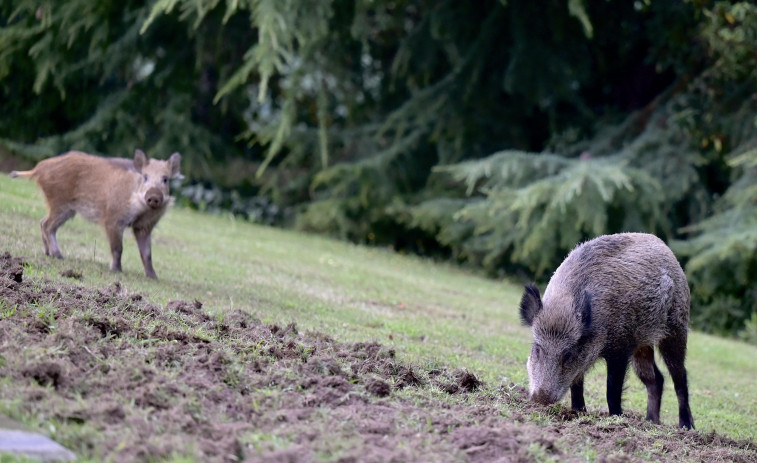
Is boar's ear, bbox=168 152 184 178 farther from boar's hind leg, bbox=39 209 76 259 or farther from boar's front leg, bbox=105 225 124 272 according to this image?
boar's hind leg, bbox=39 209 76 259

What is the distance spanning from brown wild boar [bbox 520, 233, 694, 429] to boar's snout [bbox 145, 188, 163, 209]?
358 centimetres

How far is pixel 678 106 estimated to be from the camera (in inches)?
637

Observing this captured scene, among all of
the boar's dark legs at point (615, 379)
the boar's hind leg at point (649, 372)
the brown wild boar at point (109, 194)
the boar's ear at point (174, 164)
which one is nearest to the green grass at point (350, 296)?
the brown wild boar at point (109, 194)

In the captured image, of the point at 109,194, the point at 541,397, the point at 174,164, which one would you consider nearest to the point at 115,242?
the point at 109,194

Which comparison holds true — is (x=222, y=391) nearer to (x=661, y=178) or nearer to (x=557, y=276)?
(x=557, y=276)

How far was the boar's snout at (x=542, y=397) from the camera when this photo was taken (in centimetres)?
625

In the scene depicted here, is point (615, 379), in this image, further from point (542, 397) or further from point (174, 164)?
point (174, 164)

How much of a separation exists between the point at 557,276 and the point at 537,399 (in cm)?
105

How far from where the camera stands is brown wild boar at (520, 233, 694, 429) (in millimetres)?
6383

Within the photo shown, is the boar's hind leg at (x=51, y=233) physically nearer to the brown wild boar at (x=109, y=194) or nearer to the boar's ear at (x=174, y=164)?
the brown wild boar at (x=109, y=194)

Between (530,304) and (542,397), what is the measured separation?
2.26 feet

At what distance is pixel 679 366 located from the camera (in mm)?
7141

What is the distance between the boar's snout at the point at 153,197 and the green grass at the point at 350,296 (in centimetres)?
70

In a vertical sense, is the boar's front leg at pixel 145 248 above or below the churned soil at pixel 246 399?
above
